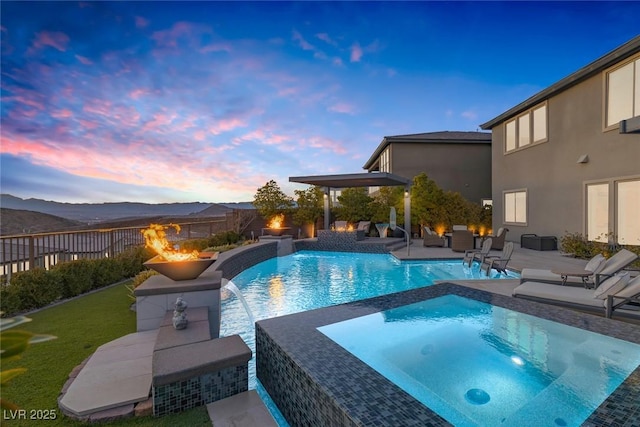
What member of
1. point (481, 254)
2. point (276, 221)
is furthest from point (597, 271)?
point (276, 221)

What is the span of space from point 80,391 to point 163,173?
48.4ft

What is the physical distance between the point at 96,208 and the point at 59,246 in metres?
10.2

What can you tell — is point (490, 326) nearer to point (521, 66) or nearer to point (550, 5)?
point (550, 5)

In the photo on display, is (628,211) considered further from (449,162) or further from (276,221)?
(276,221)

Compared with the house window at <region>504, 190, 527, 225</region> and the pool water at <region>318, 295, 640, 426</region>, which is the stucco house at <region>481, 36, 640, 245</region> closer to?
the house window at <region>504, 190, 527, 225</region>

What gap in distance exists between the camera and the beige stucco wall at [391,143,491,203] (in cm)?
1942

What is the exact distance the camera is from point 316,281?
8508 millimetres

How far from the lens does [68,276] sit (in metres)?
6.03

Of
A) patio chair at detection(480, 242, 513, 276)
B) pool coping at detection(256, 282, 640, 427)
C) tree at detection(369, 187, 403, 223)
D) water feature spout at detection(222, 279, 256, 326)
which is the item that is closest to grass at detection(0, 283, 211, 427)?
pool coping at detection(256, 282, 640, 427)

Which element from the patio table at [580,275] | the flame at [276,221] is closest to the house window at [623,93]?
the patio table at [580,275]

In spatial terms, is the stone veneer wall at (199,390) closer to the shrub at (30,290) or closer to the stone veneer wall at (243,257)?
the shrub at (30,290)

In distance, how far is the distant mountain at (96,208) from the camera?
27.5ft

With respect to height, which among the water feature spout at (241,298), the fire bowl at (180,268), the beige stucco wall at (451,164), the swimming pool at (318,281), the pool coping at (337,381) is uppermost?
the beige stucco wall at (451,164)

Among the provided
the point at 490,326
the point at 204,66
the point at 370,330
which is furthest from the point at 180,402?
the point at 204,66
